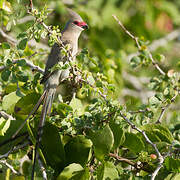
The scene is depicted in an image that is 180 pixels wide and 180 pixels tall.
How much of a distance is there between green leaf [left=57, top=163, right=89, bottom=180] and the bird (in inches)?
7.1

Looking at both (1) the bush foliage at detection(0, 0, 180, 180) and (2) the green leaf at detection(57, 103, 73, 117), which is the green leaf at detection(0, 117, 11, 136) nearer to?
(1) the bush foliage at detection(0, 0, 180, 180)

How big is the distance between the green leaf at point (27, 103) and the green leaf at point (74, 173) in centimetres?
53

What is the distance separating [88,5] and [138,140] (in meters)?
3.85

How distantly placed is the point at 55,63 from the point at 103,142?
104 centimetres

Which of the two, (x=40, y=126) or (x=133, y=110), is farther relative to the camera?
(x=133, y=110)

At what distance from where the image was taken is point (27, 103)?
2250 mm

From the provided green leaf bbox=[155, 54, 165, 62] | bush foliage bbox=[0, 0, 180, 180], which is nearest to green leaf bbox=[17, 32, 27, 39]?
bush foliage bbox=[0, 0, 180, 180]

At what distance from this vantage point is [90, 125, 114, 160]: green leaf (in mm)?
1907

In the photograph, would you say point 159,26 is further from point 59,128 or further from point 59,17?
point 59,128

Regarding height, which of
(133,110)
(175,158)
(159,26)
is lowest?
(159,26)

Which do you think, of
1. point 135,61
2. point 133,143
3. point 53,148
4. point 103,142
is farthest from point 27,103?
point 135,61

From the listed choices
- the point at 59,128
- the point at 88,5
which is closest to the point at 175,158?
the point at 59,128

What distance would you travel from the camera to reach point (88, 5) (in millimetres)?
5531

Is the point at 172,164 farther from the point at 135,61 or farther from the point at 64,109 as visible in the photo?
the point at 135,61
